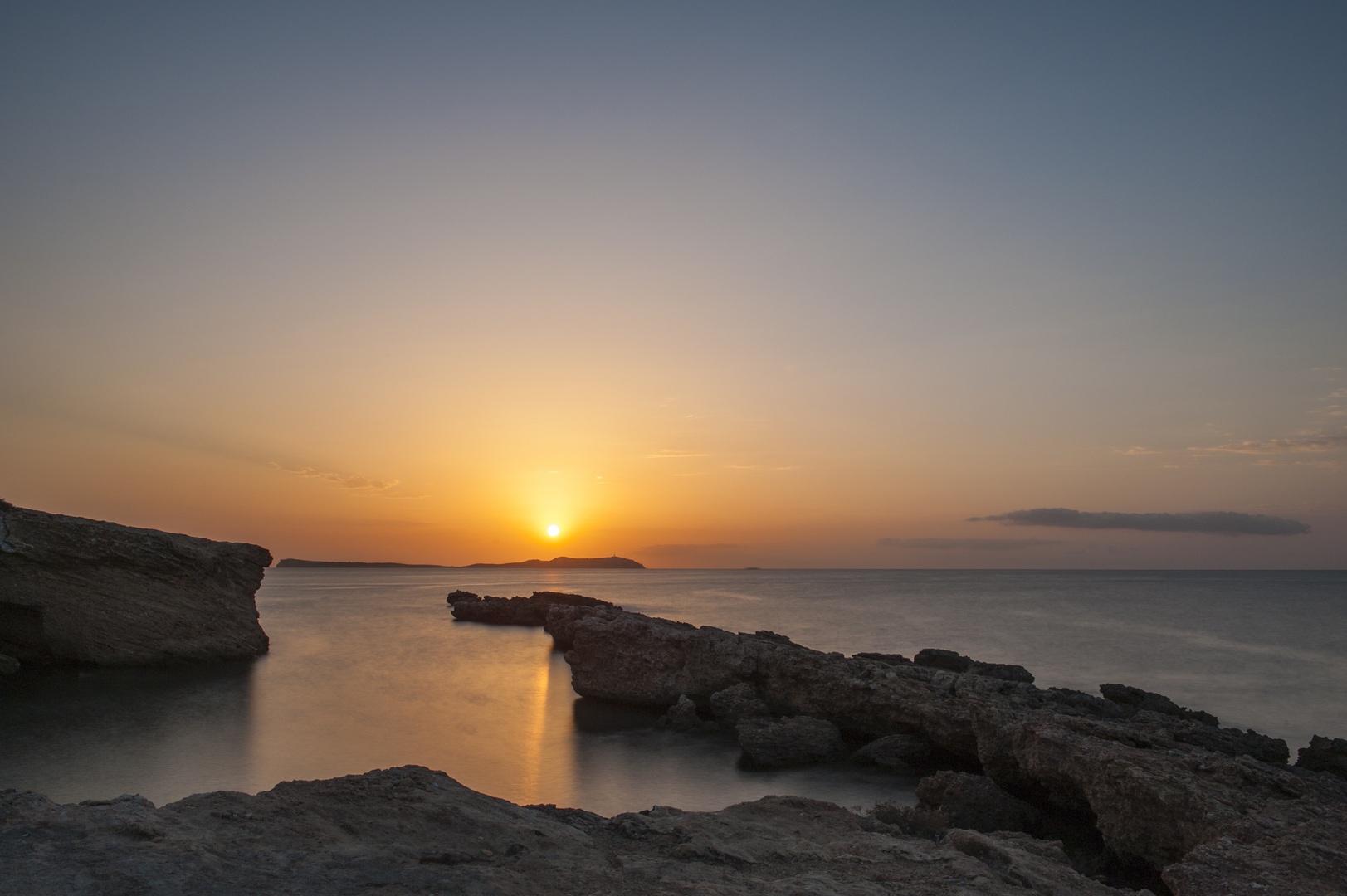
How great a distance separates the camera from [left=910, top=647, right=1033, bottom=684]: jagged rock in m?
22.1

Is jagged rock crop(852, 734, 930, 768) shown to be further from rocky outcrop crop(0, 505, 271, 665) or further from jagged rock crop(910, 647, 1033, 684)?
rocky outcrop crop(0, 505, 271, 665)

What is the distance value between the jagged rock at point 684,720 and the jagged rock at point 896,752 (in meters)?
4.24

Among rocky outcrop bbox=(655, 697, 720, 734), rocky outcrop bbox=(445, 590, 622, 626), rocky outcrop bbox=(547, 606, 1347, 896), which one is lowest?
rocky outcrop bbox=(445, 590, 622, 626)

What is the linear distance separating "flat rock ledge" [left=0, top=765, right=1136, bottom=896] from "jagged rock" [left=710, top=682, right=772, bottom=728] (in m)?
9.66

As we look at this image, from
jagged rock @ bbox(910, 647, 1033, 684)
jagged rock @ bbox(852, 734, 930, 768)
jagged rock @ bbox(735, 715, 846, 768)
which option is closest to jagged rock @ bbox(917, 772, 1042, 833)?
jagged rock @ bbox(852, 734, 930, 768)

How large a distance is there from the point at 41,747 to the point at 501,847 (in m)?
14.3

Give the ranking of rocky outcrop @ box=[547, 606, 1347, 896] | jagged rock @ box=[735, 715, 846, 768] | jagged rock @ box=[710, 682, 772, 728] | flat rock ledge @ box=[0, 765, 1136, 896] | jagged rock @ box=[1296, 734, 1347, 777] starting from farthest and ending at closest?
1. jagged rock @ box=[710, 682, 772, 728]
2. jagged rock @ box=[735, 715, 846, 768]
3. jagged rock @ box=[1296, 734, 1347, 777]
4. rocky outcrop @ box=[547, 606, 1347, 896]
5. flat rock ledge @ box=[0, 765, 1136, 896]

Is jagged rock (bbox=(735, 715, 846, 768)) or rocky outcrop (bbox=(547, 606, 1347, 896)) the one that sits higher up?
rocky outcrop (bbox=(547, 606, 1347, 896))

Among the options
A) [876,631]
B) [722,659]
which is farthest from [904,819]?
[876,631]

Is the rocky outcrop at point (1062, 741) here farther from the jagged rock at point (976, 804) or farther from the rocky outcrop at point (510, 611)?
the rocky outcrop at point (510, 611)

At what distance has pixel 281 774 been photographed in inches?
546

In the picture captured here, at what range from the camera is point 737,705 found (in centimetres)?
1812

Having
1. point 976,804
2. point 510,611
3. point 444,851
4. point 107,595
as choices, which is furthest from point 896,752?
point 510,611

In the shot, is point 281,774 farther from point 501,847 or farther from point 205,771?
point 501,847
